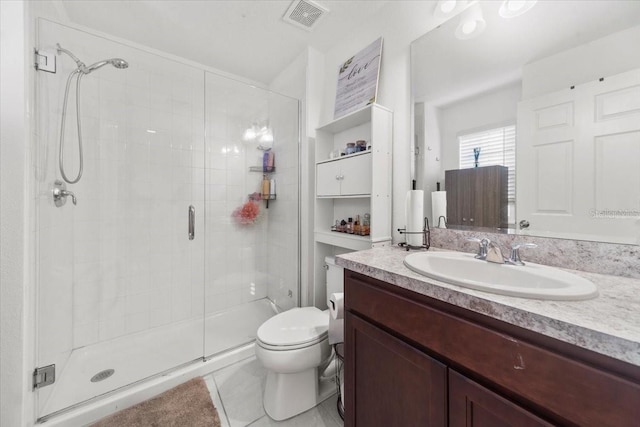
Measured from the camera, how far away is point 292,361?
1.21 m

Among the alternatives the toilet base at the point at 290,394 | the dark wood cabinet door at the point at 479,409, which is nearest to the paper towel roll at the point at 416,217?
the dark wood cabinet door at the point at 479,409

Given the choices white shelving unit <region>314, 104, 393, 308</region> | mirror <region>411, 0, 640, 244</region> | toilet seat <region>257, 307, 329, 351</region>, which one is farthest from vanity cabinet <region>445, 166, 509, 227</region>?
toilet seat <region>257, 307, 329, 351</region>

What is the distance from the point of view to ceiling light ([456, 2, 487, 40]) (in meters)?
1.14

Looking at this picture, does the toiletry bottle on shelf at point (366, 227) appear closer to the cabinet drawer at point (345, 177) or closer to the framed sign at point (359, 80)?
the cabinet drawer at point (345, 177)

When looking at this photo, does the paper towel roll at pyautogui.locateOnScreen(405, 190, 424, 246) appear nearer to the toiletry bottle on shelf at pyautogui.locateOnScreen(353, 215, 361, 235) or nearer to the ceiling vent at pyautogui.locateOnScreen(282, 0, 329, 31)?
the toiletry bottle on shelf at pyautogui.locateOnScreen(353, 215, 361, 235)

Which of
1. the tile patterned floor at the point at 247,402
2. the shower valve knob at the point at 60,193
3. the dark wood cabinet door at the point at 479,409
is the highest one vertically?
the shower valve knob at the point at 60,193

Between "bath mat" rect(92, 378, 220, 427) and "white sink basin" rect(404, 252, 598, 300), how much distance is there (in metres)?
1.33

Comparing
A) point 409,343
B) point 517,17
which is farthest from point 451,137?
point 409,343

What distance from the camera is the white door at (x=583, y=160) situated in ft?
2.59

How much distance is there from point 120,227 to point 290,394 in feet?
5.80

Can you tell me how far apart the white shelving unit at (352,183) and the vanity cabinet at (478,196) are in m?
0.35

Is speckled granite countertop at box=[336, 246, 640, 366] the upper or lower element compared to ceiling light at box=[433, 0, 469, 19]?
lower

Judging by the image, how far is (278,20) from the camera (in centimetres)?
168

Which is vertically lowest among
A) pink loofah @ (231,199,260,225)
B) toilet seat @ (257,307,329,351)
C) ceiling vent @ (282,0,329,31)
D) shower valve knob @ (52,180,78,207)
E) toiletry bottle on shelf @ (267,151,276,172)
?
toilet seat @ (257,307,329,351)
